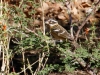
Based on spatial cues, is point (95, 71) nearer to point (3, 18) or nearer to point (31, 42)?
point (31, 42)

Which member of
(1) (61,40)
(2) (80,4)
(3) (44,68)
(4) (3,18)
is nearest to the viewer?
(4) (3,18)

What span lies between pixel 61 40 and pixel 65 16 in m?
2.35

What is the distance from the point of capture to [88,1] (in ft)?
22.5

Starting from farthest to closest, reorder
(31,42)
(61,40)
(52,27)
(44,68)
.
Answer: (52,27), (61,40), (44,68), (31,42)

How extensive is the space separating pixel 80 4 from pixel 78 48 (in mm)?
3525

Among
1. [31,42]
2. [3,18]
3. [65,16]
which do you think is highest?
[3,18]

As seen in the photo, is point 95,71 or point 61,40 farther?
point 61,40

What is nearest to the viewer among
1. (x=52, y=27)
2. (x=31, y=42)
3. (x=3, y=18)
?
(x=3, y=18)

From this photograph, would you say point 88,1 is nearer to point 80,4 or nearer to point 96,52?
point 80,4

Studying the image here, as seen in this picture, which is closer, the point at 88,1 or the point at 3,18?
the point at 3,18

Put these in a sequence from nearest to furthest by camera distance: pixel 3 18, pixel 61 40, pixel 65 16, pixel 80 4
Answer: pixel 3 18 → pixel 61 40 → pixel 65 16 → pixel 80 4

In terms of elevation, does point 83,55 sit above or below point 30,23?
below

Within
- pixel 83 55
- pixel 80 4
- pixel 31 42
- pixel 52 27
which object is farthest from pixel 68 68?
pixel 80 4

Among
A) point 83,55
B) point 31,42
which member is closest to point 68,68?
point 83,55
